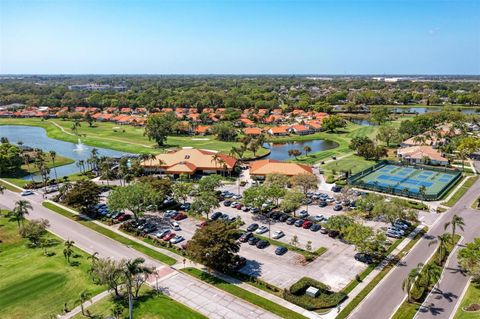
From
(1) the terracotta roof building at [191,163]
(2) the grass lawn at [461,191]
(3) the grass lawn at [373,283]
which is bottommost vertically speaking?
(3) the grass lawn at [373,283]

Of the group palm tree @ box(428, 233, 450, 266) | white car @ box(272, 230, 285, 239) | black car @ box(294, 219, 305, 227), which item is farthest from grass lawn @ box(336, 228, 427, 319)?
black car @ box(294, 219, 305, 227)

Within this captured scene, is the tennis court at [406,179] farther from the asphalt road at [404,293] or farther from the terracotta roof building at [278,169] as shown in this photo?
the asphalt road at [404,293]

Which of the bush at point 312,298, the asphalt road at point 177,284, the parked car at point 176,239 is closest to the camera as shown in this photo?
the asphalt road at point 177,284

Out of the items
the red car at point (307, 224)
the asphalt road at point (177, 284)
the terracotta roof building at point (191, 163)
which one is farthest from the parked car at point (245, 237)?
the terracotta roof building at point (191, 163)

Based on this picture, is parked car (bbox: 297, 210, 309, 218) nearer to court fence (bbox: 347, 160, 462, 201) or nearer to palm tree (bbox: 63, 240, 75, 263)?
court fence (bbox: 347, 160, 462, 201)

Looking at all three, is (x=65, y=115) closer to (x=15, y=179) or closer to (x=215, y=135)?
(x=215, y=135)

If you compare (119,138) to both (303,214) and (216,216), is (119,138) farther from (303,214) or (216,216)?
(303,214)

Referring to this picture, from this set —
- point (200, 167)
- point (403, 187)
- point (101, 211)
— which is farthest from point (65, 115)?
point (403, 187)

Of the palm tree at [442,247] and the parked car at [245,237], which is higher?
the palm tree at [442,247]
